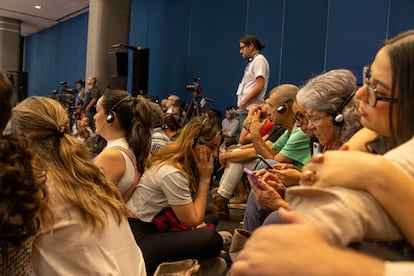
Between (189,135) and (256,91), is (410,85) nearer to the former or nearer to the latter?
(189,135)

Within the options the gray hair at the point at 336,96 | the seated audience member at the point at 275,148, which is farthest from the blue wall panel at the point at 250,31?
the gray hair at the point at 336,96

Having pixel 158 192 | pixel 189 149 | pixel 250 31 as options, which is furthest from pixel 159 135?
pixel 250 31

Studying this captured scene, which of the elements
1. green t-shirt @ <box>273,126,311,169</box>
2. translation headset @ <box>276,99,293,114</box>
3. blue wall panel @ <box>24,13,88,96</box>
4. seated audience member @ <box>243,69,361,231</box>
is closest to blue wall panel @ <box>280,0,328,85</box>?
translation headset @ <box>276,99,293,114</box>

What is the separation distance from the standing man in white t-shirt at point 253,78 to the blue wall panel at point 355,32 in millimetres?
1095

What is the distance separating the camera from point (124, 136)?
201 cm

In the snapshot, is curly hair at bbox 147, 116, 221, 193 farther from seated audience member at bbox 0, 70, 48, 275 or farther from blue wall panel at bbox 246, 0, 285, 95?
blue wall panel at bbox 246, 0, 285, 95

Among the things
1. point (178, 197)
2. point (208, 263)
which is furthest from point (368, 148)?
point (208, 263)

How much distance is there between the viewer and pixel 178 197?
5.93 ft

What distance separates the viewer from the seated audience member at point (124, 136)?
183 cm

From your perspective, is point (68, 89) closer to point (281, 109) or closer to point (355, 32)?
point (355, 32)

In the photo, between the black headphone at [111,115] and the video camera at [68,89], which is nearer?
the black headphone at [111,115]

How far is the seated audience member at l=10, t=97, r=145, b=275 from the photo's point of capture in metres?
1.01

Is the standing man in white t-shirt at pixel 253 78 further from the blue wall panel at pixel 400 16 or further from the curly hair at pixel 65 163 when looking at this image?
the curly hair at pixel 65 163

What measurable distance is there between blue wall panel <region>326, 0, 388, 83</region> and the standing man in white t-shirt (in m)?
Answer: 1.09
